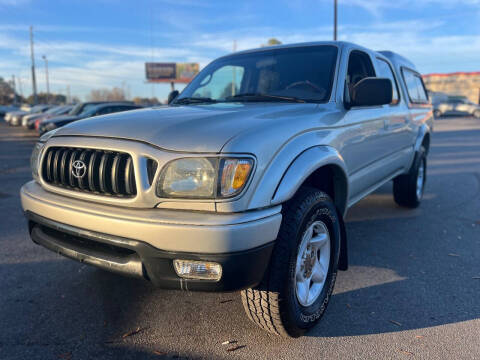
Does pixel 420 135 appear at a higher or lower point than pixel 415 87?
lower

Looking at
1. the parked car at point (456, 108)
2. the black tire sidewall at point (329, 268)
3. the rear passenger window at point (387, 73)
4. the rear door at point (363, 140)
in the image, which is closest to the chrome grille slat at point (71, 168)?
the black tire sidewall at point (329, 268)

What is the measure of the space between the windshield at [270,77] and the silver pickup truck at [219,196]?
5 cm

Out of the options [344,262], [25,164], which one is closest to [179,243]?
[344,262]

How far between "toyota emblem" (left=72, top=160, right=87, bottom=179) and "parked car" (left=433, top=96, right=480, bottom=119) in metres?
34.8

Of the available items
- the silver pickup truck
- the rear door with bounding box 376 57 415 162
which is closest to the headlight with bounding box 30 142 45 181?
the silver pickup truck

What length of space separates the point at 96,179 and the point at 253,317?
1195mm

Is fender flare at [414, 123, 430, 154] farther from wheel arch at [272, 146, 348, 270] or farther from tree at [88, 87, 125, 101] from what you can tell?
tree at [88, 87, 125, 101]

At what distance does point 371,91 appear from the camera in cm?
282

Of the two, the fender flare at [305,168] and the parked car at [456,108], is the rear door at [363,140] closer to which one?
the fender flare at [305,168]

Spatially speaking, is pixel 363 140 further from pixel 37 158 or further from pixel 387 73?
pixel 37 158

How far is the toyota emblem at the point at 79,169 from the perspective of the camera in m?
2.16

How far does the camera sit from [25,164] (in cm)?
932

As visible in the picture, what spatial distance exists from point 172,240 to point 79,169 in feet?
2.52

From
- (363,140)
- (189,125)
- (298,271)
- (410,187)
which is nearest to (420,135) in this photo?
(410,187)
